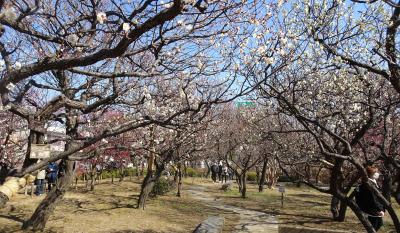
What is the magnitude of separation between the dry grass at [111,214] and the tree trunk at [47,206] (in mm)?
358

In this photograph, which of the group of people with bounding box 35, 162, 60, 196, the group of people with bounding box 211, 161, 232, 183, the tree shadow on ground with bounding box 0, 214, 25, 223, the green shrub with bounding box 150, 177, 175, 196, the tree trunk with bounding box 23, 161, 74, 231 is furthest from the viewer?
the group of people with bounding box 211, 161, 232, 183

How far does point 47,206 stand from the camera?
9.91 meters

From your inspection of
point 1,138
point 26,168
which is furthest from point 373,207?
point 1,138

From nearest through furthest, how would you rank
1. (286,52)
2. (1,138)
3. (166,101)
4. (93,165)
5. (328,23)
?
(286,52)
(328,23)
(166,101)
(1,138)
(93,165)

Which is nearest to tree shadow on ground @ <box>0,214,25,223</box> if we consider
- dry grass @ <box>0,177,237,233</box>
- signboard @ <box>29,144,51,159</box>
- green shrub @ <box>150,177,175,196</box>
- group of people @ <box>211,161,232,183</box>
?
dry grass @ <box>0,177,237,233</box>

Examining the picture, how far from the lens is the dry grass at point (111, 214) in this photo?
1077cm

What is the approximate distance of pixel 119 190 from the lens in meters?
19.0

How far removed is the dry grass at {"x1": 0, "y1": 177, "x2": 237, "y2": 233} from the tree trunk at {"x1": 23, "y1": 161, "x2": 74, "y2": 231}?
1.17 ft

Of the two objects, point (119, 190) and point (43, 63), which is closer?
point (43, 63)

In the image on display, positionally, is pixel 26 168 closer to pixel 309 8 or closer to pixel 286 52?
pixel 286 52

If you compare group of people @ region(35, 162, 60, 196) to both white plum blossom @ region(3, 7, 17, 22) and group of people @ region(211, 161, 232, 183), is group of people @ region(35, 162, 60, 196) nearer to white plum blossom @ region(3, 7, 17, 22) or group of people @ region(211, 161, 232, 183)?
white plum blossom @ region(3, 7, 17, 22)

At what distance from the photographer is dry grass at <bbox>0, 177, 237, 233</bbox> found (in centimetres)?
1077

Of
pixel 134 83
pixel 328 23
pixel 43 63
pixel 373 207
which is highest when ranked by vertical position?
pixel 328 23

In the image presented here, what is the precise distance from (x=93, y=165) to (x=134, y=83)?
1205 cm
